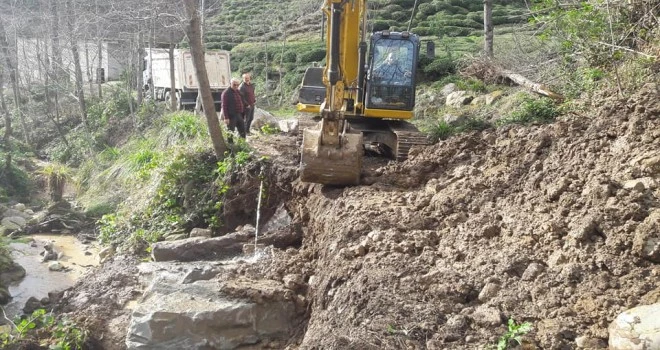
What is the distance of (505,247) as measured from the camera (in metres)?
5.61

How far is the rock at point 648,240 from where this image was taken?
15.0 ft

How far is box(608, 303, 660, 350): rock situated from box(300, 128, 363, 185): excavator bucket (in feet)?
15.9

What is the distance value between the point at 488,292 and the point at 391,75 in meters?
6.29

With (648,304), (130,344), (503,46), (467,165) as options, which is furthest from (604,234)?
(503,46)

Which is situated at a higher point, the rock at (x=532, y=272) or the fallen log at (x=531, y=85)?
the fallen log at (x=531, y=85)

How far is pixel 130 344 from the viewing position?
684 centimetres

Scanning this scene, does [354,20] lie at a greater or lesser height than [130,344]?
greater

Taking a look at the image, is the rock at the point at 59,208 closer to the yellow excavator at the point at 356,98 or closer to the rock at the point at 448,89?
the yellow excavator at the point at 356,98

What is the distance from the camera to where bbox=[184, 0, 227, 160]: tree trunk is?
10891 millimetres

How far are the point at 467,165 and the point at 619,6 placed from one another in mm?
2713

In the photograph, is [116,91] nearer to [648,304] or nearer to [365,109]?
[365,109]

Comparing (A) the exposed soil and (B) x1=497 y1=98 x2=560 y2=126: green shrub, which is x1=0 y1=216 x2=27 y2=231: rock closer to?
(A) the exposed soil

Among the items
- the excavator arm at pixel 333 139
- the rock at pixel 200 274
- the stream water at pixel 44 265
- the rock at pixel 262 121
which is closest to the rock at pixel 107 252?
the stream water at pixel 44 265

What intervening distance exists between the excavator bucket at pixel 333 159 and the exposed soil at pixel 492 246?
0.87 feet
